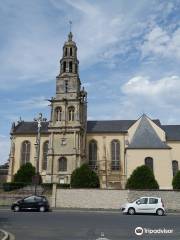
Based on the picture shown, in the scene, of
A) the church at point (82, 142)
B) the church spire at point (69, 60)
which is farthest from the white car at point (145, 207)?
the church spire at point (69, 60)

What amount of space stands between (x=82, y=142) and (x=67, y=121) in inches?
171

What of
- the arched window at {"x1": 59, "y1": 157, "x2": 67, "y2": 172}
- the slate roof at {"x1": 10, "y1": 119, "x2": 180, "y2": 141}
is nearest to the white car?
the arched window at {"x1": 59, "y1": 157, "x2": 67, "y2": 172}

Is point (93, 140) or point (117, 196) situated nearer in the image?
point (117, 196)

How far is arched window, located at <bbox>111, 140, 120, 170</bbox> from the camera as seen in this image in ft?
190

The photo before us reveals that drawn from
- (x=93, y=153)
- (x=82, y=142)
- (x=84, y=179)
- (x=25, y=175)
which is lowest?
(x=84, y=179)

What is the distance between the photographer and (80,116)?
57.4 metres

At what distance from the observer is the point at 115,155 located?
5916 cm

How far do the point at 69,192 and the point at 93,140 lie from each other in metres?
26.7

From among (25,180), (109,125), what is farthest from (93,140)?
(25,180)

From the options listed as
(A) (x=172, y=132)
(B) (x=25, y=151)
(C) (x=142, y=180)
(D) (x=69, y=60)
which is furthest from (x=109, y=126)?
(C) (x=142, y=180)

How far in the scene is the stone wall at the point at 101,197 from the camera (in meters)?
33.2

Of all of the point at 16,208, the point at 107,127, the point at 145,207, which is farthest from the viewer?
the point at 107,127

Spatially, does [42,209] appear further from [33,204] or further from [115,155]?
[115,155]

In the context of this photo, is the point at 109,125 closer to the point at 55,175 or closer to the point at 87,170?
the point at 55,175
